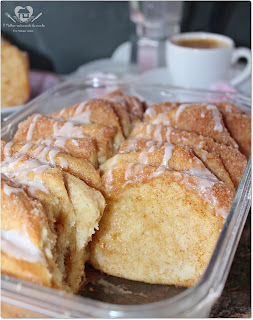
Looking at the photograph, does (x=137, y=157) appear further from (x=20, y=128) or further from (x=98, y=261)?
(x=20, y=128)

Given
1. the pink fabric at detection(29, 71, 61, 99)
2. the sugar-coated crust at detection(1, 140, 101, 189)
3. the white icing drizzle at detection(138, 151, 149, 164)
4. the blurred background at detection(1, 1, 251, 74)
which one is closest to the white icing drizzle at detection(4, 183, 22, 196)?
the sugar-coated crust at detection(1, 140, 101, 189)

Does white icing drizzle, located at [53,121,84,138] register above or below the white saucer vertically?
above

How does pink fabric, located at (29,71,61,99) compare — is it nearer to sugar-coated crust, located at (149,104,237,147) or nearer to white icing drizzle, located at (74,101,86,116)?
→ white icing drizzle, located at (74,101,86,116)

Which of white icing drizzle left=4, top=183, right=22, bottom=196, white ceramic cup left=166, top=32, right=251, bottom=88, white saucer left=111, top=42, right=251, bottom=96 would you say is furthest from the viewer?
white saucer left=111, top=42, right=251, bottom=96

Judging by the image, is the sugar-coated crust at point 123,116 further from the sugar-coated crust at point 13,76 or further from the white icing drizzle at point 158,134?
the sugar-coated crust at point 13,76

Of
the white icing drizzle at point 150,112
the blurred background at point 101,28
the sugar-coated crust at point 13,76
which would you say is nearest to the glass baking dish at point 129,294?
the sugar-coated crust at point 13,76

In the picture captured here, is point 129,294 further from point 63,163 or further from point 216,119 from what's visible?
point 216,119

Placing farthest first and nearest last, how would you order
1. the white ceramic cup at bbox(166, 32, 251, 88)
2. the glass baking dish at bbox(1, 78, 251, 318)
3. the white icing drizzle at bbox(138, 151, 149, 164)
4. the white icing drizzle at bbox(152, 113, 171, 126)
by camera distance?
1. the white ceramic cup at bbox(166, 32, 251, 88)
2. the white icing drizzle at bbox(152, 113, 171, 126)
3. the white icing drizzle at bbox(138, 151, 149, 164)
4. the glass baking dish at bbox(1, 78, 251, 318)
